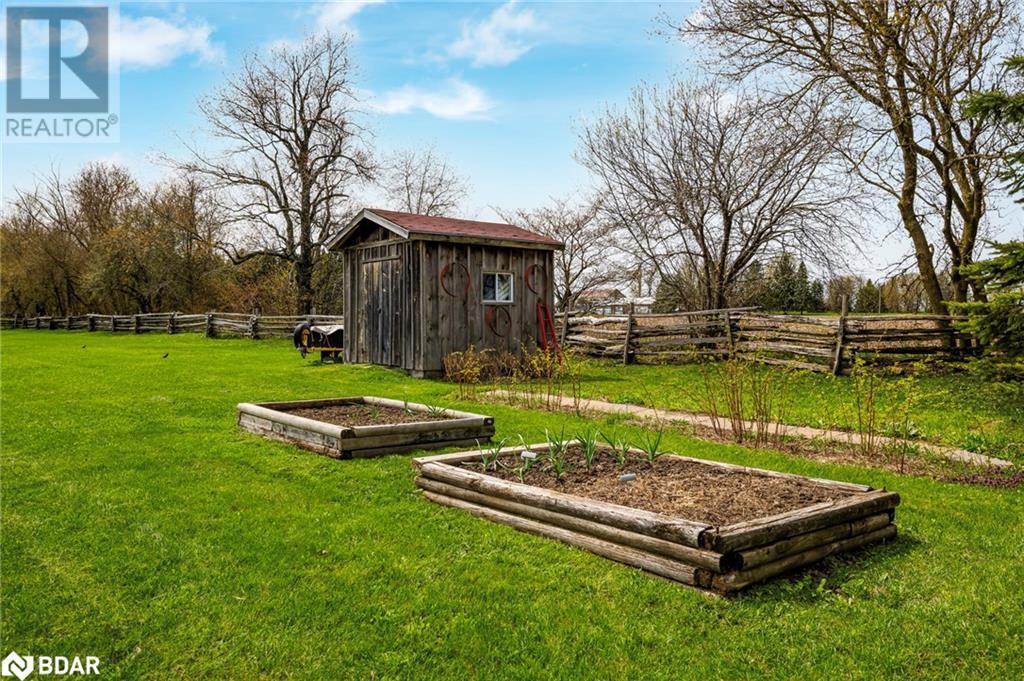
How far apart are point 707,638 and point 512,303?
12658 mm

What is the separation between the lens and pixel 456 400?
37.0 feet

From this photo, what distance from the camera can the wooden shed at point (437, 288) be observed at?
14734 mm

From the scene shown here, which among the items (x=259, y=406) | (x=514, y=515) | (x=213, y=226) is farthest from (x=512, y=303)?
(x=213, y=226)

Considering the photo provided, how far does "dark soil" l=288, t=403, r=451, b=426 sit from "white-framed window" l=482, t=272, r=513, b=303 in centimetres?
668

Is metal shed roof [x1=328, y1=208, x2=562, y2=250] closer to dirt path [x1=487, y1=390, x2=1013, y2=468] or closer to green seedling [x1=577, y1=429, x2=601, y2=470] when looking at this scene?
dirt path [x1=487, y1=390, x2=1013, y2=468]

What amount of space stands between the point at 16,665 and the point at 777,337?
15495mm

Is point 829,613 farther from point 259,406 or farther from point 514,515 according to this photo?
point 259,406

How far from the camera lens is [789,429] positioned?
28.9 ft

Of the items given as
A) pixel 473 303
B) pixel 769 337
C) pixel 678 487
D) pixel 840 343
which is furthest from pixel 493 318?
pixel 678 487

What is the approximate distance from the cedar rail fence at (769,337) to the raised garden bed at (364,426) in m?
4.69

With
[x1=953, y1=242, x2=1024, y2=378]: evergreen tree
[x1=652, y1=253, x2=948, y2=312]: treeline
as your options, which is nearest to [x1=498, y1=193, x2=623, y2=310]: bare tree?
[x1=652, y1=253, x2=948, y2=312]: treeline

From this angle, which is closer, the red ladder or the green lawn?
the green lawn

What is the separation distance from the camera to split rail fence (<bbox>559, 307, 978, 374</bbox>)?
14.9m

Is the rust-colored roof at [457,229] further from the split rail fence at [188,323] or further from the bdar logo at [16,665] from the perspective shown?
the bdar logo at [16,665]
